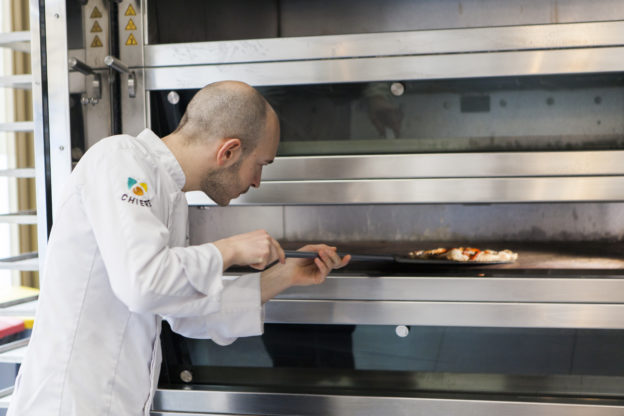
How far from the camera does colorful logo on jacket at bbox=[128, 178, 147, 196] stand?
37.2 inches

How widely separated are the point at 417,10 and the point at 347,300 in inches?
40.9

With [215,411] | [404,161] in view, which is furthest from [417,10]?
[215,411]

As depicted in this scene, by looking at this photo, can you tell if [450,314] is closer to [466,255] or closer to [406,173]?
[466,255]

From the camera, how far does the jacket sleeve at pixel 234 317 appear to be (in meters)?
1.25

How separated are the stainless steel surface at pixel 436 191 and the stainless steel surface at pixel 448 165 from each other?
0.05ft

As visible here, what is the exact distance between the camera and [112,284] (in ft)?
3.04

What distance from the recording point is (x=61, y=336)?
1028mm

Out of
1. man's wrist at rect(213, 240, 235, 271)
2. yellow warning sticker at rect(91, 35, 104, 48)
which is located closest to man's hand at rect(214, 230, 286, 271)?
man's wrist at rect(213, 240, 235, 271)

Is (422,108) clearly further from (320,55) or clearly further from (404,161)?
(320,55)

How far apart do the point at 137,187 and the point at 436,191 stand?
0.83 meters

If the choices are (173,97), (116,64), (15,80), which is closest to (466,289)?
(173,97)

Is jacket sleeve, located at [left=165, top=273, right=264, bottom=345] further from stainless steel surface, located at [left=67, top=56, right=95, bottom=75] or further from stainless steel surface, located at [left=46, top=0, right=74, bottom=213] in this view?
stainless steel surface, located at [left=67, top=56, right=95, bottom=75]

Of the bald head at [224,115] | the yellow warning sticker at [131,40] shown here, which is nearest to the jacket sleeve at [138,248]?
the bald head at [224,115]

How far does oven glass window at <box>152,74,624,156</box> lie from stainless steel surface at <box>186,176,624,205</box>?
0.10m
